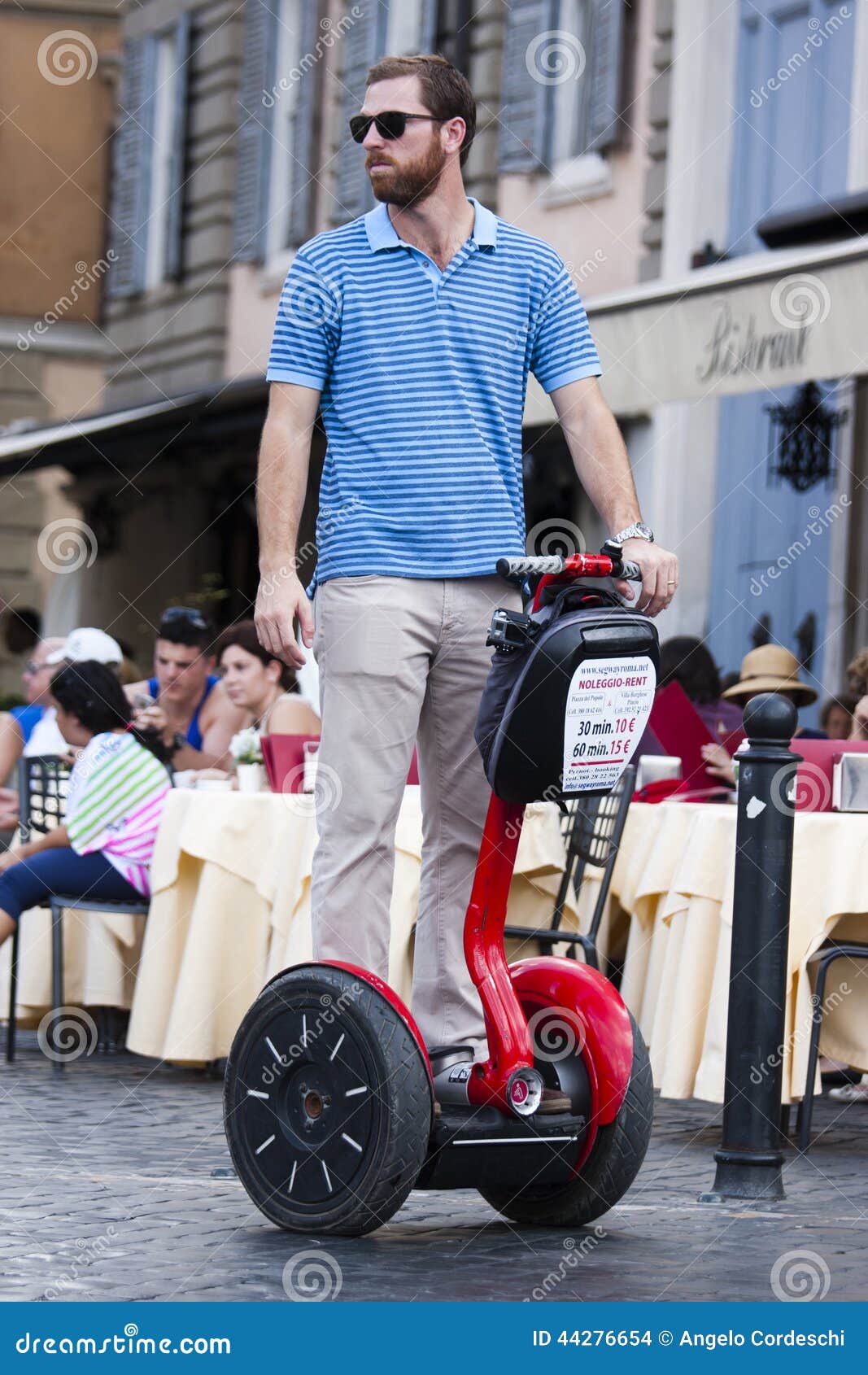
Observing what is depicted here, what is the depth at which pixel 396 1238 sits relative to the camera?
4203 millimetres

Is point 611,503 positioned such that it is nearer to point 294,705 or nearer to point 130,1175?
point 130,1175

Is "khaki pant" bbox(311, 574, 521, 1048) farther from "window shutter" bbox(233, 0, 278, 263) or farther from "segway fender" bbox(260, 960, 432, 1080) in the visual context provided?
"window shutter" bbox(233, 0, 278, 263)

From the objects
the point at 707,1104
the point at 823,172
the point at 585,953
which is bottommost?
the point at 707,1104

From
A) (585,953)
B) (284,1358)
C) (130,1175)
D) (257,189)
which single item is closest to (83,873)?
(585,953)

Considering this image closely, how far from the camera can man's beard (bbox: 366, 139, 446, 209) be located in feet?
14.0

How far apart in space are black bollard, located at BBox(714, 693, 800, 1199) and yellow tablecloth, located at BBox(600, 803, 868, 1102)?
63cm

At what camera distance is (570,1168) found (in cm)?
426

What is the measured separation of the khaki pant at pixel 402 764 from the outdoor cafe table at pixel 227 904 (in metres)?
2.23

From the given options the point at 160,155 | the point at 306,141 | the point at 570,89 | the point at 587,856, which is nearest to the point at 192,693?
the point at 587,856

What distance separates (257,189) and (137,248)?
227cm

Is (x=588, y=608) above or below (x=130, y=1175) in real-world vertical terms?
above

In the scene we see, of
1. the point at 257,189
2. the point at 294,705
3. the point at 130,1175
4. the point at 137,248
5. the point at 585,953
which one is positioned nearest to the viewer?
the point at 130,1175

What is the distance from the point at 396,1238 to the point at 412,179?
6.12ft

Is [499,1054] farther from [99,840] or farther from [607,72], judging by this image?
[607,72]
